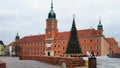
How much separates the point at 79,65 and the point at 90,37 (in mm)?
76149

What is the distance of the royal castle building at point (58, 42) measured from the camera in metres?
100

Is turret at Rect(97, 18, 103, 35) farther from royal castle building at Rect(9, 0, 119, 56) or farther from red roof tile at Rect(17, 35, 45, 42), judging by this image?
red roof tile at Rect(17, 35, 45, 42)

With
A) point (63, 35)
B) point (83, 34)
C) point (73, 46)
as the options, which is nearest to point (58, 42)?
point (63, 35)

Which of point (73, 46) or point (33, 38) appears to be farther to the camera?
point (33, 38)

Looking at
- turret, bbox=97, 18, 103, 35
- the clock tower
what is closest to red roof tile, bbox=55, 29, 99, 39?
turret, bbox=97, 18, 103, 35

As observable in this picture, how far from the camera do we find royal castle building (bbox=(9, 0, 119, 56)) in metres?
100

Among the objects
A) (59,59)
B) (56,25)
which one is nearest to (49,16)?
(56,25)

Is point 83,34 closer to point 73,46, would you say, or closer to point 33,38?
point 33,38

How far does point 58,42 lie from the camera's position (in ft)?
370

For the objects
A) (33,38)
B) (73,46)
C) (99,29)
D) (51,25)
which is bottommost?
(73,46)

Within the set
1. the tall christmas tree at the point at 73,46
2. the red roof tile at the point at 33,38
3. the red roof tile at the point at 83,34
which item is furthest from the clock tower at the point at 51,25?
the tall christmas tree at the point at 73,46

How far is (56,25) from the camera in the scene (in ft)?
372

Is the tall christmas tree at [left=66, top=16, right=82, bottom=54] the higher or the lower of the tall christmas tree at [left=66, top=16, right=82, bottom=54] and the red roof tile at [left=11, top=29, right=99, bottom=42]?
the lower

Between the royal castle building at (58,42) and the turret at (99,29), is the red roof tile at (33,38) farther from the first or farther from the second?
the turret at (99,29)
